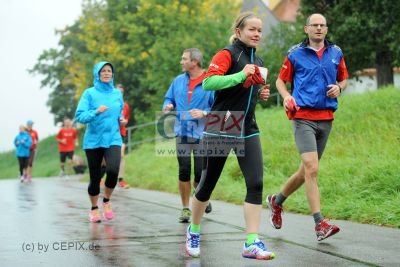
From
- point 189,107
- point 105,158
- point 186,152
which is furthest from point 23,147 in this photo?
point 189,107

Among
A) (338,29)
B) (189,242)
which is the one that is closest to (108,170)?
(189,242)

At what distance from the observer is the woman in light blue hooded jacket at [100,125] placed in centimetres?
871

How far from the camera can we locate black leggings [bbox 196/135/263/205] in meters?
5.84

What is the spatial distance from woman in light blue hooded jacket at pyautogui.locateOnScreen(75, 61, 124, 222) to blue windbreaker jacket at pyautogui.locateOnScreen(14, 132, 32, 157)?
47.6 feet

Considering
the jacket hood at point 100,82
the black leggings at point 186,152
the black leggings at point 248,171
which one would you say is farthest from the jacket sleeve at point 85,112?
the black leggings at point 248,171

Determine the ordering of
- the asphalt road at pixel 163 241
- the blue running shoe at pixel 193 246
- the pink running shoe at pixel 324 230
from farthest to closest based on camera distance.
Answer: the pink running shoe at pixel 324 230 → the blue running shoe at pixel 193 246 → the asphalt road at pixel 163 241

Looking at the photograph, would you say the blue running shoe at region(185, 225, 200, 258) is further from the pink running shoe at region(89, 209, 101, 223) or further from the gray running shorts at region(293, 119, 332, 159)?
the pink running shoe at region(89, 209, 101, 223)

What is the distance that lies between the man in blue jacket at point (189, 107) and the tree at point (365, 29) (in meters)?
12.1

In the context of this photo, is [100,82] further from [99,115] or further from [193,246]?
[193,246]

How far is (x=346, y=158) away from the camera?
11.1 meters

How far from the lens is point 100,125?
876 centimetres

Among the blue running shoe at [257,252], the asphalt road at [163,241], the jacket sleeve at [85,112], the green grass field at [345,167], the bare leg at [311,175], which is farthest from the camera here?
the green grass field at [345,167]

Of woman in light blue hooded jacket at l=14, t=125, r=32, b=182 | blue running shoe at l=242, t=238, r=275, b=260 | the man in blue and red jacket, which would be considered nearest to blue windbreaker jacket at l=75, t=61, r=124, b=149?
the man in blue and red jacket

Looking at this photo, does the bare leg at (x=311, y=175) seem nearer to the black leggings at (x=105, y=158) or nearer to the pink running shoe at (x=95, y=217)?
the black leggings at (x=105, y=158)
